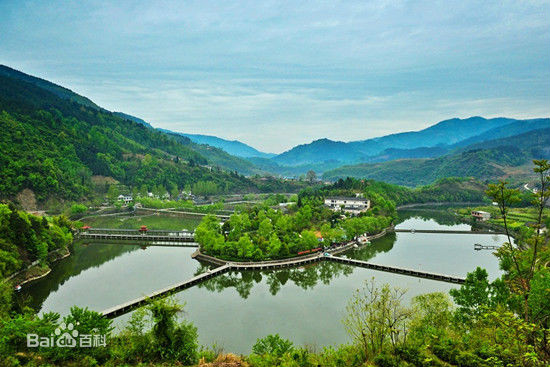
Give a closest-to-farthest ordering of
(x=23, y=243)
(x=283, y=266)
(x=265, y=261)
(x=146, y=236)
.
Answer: (x=23, y=243)
(x=265, y=261)
(x=283, y=266)
(x=146, y=236)

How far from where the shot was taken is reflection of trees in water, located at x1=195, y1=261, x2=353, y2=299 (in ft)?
103

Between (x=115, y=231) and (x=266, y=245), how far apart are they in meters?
28.2

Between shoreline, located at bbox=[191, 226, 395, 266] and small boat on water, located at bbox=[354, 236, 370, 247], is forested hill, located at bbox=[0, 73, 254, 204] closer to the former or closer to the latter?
shoreline, located at bbox=[191, 226, 395, 266]

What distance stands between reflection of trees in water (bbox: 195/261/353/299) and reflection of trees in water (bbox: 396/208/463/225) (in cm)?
3841

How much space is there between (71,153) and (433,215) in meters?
105

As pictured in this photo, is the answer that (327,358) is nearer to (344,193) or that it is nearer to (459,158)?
(344,193)

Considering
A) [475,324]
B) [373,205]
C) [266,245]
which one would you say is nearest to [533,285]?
[475,324]

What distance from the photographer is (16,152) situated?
252ft

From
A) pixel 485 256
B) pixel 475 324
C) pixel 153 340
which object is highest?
pixel 153 340

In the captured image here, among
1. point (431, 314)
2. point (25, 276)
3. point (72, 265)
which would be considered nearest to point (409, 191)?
point (431, 314)

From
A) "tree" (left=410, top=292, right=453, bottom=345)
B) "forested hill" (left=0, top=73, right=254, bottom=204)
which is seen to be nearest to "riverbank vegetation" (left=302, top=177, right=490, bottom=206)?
"forested hill" (left=0, top=73, right=254, bottom=204)

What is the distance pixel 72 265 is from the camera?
3700cm

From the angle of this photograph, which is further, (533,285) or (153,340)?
(533,285)

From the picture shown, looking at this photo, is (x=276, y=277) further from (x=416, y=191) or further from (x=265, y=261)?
(x=416, y=191)
